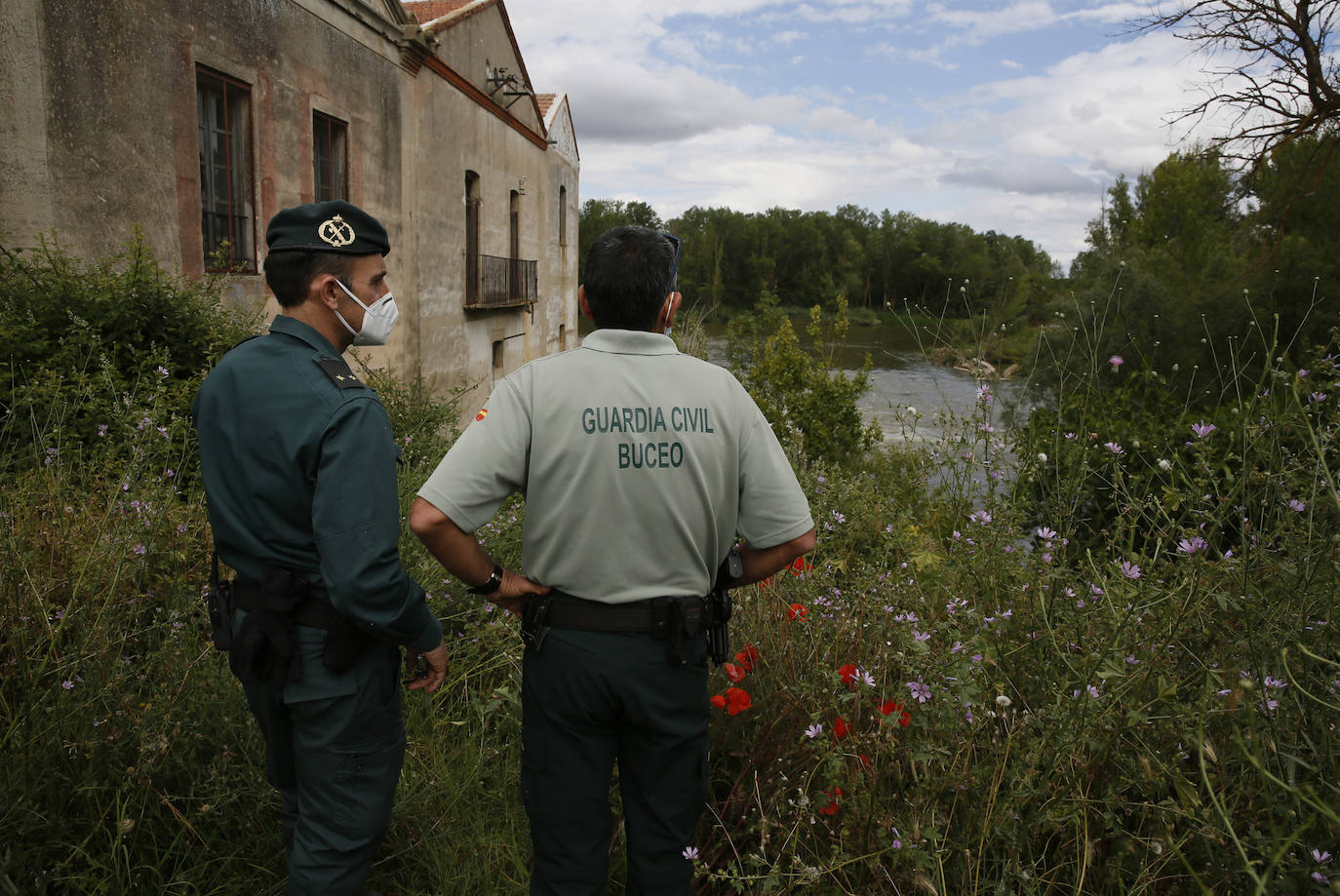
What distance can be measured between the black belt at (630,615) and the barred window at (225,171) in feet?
21.7

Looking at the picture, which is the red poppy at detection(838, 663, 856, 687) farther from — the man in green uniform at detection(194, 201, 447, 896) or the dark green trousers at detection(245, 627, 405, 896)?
the dark green trousers at detection(245, 627, 405, 896)

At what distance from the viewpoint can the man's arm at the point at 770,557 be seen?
222 cm

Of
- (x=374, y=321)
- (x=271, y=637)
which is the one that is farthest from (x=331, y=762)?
(x=374, y=321)

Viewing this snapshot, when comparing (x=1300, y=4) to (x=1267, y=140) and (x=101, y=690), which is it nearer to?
(x=1267, y=140)

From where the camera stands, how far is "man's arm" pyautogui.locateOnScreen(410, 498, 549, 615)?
1.99m

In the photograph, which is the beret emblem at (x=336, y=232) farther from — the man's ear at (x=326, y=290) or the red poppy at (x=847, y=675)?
the red poppy at (x=847, y=675)

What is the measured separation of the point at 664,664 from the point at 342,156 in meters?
9.83

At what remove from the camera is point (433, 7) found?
1416cm

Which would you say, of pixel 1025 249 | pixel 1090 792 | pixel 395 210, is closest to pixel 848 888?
pixel 1090 792

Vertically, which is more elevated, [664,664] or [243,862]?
[664,664]

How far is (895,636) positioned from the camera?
2.74 metres

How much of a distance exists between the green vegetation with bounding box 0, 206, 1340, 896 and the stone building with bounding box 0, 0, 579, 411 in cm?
367

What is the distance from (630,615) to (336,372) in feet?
3.03

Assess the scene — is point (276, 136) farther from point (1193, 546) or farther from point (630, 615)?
point (1193, 546)
